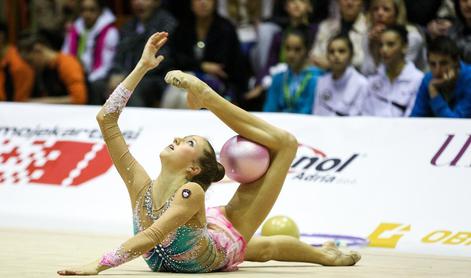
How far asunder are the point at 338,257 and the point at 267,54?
4737 mm

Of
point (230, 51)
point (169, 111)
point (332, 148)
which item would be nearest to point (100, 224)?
point (169, 111)

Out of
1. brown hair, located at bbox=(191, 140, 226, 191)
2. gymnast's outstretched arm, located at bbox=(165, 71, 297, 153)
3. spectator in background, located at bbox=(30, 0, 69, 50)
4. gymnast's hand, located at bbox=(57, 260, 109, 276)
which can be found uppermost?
gymnast's outstretched arm, located at bbox=(165, 71, 297, 153)

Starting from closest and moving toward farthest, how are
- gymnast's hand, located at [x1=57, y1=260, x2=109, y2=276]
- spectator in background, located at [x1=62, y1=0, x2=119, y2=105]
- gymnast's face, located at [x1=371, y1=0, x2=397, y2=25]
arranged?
gymnast's hand, located at [x1=57, y1=260, x2=109, y2=276] < gymnast's face, located at [x1=371, y1=0, x2=397, y2=25] < spectator in background, located at [x1=62, y1=0, x2=119, y2=105]

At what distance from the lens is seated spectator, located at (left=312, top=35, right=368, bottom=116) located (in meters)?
8.73

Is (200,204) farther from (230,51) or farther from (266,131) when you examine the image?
(230,51)

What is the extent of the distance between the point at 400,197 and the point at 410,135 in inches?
19.9

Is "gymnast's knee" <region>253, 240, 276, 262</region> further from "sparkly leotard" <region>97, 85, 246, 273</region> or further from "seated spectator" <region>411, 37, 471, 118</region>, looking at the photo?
"seated spectator" <region>411, 37, 471, 118</region>

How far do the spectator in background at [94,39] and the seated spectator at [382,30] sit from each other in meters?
2.98

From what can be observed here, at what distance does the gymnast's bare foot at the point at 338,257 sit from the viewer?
5.54 m

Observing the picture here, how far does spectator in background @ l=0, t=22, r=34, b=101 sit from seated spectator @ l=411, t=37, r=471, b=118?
4620 mm

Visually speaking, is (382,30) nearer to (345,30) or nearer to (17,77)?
(345,30)

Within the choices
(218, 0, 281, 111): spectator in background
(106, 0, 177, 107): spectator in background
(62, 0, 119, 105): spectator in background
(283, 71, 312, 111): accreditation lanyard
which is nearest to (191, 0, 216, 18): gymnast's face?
(106, 0, 177, 107): spectator in background

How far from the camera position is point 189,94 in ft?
16.7

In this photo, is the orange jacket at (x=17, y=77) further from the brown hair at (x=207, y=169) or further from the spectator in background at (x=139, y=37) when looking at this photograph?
the brown hair at (x=207, y=169)
